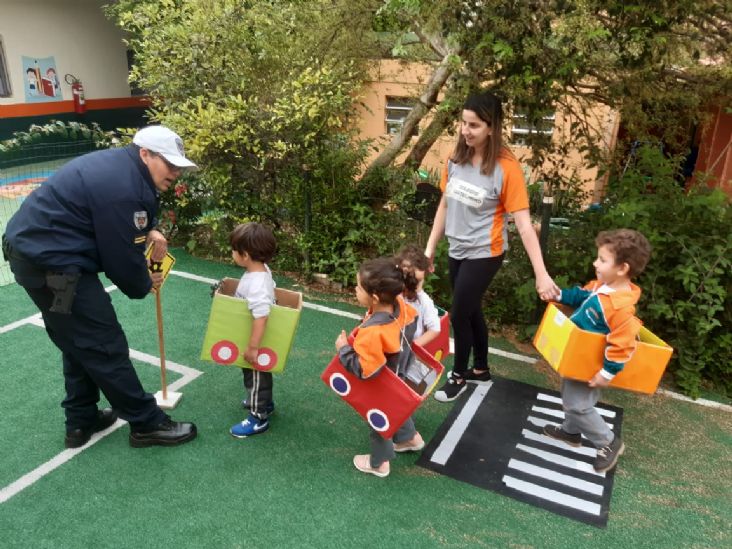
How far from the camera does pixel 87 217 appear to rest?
264 cm

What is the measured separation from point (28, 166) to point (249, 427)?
9.27 meters

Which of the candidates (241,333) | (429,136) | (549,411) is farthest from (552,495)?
(429,136)

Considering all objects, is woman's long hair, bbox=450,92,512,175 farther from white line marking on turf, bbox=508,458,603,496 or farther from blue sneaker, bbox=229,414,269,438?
blue sneaker, bbox=229,414,269,438

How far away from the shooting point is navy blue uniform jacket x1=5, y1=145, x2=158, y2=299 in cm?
259

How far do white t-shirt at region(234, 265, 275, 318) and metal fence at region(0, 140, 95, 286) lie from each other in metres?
6.76

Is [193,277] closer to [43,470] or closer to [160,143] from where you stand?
[43,470]

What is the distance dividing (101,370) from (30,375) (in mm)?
1468

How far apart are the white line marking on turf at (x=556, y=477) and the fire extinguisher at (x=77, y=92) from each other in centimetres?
1340

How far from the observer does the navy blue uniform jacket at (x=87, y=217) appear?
8.49ft

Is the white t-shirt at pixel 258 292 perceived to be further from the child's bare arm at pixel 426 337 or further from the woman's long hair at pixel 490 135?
the woman's long hair at pixel 490 135

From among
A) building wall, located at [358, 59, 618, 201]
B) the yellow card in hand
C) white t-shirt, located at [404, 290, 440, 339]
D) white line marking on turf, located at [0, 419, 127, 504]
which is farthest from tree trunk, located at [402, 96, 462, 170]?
white line marking on turf, located at [0, 419, 127, 504]

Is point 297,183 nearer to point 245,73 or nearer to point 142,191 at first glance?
point 245,73

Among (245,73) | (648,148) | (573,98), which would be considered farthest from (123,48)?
(648,148)

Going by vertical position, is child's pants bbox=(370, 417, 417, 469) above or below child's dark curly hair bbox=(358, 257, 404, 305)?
below
